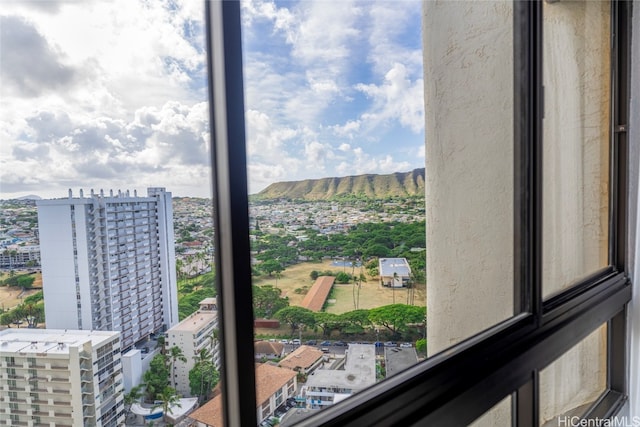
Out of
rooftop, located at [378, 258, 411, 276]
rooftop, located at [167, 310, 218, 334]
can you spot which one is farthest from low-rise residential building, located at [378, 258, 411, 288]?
rooftop, located at [167, 310, 218, 334]

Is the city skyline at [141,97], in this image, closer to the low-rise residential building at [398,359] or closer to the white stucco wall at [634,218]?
the low-rise residential building at [398,359]

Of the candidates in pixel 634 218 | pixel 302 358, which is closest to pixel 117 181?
pixel 302 358

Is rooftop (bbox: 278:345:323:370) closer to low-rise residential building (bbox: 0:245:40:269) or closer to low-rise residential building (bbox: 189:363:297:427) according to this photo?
low-rise residential building (bbox: 189:363:297:427)

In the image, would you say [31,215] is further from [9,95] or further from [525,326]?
[525,326]

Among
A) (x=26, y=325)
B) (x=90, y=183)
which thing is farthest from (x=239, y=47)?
(x=26, y=325)

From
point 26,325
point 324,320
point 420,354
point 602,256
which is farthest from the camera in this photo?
point 602,256
